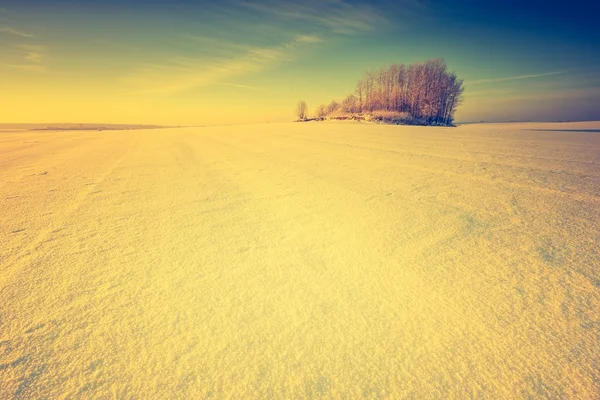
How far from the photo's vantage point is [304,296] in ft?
4.45

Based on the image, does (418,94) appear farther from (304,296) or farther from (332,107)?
(304,296)

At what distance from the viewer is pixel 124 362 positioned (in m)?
1.00

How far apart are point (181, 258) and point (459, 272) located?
68.2 inches

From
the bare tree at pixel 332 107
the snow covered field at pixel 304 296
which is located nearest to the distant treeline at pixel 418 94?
the bare tree at pixel 332 107

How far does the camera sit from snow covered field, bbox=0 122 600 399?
3.12ft

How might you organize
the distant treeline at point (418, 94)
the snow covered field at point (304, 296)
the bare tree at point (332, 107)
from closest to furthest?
the snow covered field at point (304, 296) < the distant treeline at point (418, 94) < the bare tree at point (332, 107)

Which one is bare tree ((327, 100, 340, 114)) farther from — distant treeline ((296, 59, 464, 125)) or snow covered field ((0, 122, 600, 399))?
snow covered field ((0, 122, 600, 399))

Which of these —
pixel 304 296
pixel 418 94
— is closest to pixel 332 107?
pixel 418 94

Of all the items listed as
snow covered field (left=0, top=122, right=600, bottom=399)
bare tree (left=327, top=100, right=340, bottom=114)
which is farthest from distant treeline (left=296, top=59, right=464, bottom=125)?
snow covered field (left=0, top=122, right=600, bottom=399)

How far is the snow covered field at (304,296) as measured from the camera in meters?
0.95

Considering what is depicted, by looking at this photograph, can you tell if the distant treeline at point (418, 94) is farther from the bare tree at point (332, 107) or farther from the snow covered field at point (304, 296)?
the snow covered field at point (304, 296)

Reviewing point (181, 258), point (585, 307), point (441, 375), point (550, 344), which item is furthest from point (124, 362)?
point (585, 307)

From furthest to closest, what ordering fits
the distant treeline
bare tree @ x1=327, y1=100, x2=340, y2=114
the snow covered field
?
bare tree @ x1=327, y1=100, x2=340, y2=114
the distant treeline
the snow covered field

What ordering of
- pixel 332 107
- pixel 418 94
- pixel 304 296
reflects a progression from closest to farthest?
pixel 304 296, pixel 418 94, pixel 332 107
